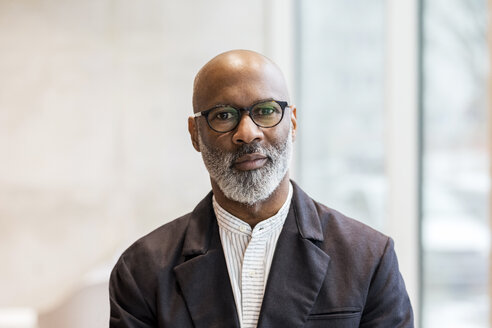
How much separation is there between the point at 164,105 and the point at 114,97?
0.83 ft

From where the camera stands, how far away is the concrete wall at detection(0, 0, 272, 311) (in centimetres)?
352

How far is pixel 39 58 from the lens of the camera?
11.6 ft

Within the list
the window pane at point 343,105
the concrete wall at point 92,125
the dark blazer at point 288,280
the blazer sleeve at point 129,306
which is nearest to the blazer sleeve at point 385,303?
the dark blazer at point 288,280

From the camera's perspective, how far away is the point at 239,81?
4.46 feet

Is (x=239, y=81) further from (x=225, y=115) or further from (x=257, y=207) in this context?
(x=257, y=207)

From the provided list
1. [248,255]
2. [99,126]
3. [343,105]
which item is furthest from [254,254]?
[99,126]

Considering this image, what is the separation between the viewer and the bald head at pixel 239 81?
1.35 metres

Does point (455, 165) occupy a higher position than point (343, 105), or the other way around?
point (343, 105)

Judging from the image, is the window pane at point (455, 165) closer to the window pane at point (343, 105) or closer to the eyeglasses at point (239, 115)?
the window pane at point (343, 105)

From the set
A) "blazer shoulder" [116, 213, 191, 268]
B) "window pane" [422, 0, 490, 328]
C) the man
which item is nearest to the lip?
the man

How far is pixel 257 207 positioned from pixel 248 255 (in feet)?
0.32

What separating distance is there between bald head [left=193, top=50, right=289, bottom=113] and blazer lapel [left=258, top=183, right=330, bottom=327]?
0.82 ft

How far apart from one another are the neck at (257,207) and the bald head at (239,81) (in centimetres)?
18

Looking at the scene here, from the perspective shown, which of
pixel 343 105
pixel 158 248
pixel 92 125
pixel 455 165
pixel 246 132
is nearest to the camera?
pixel 246 132
